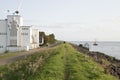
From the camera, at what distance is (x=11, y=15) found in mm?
82188

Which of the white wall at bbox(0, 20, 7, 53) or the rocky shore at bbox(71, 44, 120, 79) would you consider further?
the white wall at bbox(0, 20, 7, 53)

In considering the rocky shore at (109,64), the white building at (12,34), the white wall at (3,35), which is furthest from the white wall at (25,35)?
the rocky shore at (109,64)

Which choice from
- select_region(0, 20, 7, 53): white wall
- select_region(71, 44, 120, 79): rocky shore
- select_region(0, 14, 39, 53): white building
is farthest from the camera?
select_region(0, 20, 7, 53): white wall

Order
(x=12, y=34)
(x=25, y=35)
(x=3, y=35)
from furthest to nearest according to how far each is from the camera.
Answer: (x=25, y=35), (x=3, y=35), (x=12, y=34)

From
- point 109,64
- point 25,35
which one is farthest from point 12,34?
point 109,64

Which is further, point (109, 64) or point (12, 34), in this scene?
point (12, 34)

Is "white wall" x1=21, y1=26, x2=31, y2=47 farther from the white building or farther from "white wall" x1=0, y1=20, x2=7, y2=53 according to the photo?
"white wall" x1=0, y1=20, x2=7, y2=53

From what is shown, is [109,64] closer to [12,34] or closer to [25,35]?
[12,34]

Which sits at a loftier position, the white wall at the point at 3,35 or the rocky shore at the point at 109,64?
the white wall at the point at 3,35

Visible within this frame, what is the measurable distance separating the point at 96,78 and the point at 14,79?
639 cm

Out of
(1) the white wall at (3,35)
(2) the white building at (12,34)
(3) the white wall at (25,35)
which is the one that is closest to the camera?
Result: (2) the white building at (12,34)

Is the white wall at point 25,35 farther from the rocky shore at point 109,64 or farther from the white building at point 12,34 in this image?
the rocky shore at point 109,64

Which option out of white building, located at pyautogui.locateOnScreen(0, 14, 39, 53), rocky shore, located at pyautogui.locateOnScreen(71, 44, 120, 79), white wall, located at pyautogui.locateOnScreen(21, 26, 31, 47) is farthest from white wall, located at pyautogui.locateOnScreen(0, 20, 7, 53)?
rocky shore, located at pyautogui.locateOnScreen(71, 44, 120, 79)

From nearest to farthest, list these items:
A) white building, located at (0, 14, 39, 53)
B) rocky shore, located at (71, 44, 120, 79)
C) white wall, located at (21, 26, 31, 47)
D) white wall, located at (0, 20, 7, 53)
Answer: rocky shore, located at (71, 44, 120, 79) < white building, located at (0, 14, 39, 53) < white wall, located at (0, 20, 7, 53) < white wall, located at (21, 26, 31, 47)
